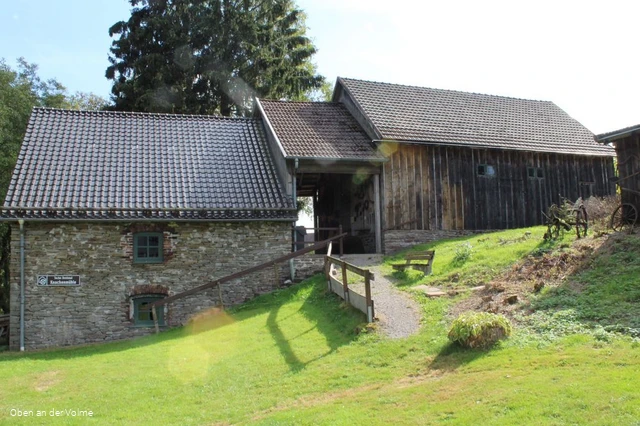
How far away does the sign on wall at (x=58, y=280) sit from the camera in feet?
50.4

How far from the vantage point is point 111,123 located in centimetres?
2036

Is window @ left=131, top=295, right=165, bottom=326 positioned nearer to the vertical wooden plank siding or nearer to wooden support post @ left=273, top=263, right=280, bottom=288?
wooden support post @ left=273, top=263, right=280, bottom=288

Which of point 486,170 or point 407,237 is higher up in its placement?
point 486,170

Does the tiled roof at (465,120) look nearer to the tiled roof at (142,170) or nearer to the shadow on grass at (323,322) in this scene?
the tiled roof at (142,170)

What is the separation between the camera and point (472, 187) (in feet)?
69.6

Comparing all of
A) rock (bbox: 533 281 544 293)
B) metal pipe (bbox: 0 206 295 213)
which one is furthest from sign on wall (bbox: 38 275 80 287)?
rock (bbox: 533 281 544 293)

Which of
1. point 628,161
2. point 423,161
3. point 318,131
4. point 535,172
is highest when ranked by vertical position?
point 318,131

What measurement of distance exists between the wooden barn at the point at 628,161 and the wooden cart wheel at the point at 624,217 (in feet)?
0.56

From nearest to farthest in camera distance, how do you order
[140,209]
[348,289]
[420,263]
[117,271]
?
[348,289]
[420,263]
[117,271]
[140,209]

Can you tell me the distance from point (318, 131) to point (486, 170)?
260 inches

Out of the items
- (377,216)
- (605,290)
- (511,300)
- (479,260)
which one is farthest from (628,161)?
(377,216)

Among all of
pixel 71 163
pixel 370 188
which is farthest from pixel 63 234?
pixel 370 188

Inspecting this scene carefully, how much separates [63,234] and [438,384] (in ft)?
38.9

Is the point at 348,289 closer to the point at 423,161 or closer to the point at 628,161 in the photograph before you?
the point at 628,161
